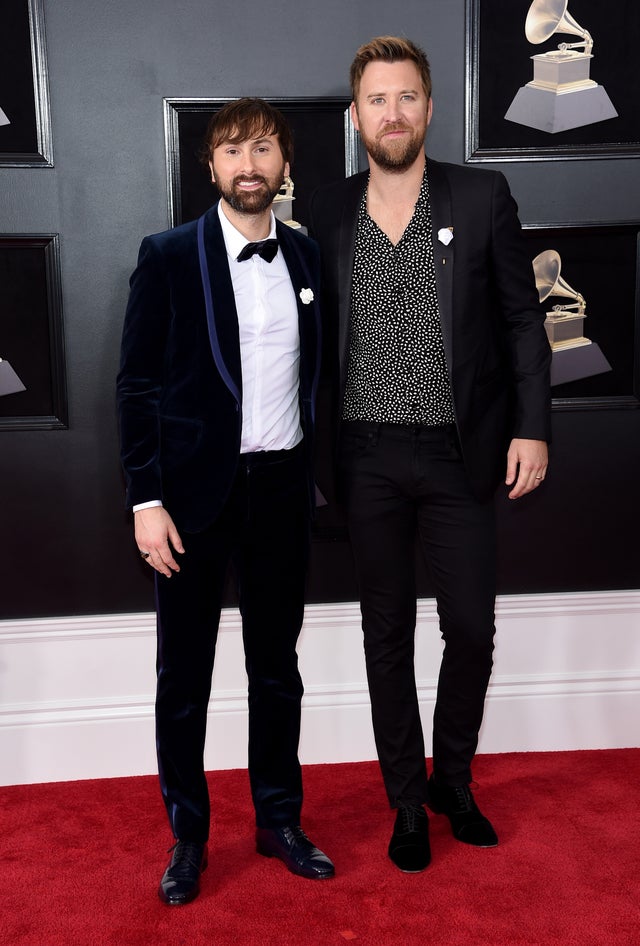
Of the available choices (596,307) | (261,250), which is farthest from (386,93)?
(596,307)

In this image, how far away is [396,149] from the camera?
2268mm

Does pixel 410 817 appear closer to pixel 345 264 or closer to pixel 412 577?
pixel 412 577

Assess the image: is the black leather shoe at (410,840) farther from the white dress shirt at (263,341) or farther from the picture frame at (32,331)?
the picture frame at (32,331)

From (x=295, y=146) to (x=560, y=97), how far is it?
823mm

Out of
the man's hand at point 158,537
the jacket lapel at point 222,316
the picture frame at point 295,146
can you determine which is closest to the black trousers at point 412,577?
the jacket lapel at point 222,316

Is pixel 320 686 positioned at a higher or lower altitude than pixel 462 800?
higher

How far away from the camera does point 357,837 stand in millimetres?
2564

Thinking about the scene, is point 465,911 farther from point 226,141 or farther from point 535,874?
point 226,141

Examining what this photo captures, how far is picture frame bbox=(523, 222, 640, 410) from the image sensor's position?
114 inches

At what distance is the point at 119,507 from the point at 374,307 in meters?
1.09

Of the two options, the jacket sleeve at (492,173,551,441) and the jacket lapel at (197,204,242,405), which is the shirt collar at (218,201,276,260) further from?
the jacket sleeve at (492,173,551,441)

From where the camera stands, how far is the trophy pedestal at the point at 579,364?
9.68ft

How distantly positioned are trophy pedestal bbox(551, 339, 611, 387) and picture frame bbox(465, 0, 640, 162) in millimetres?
593

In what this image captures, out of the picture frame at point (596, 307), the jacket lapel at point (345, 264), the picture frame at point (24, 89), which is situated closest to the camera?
the jacket lapel at point (345, 264)
